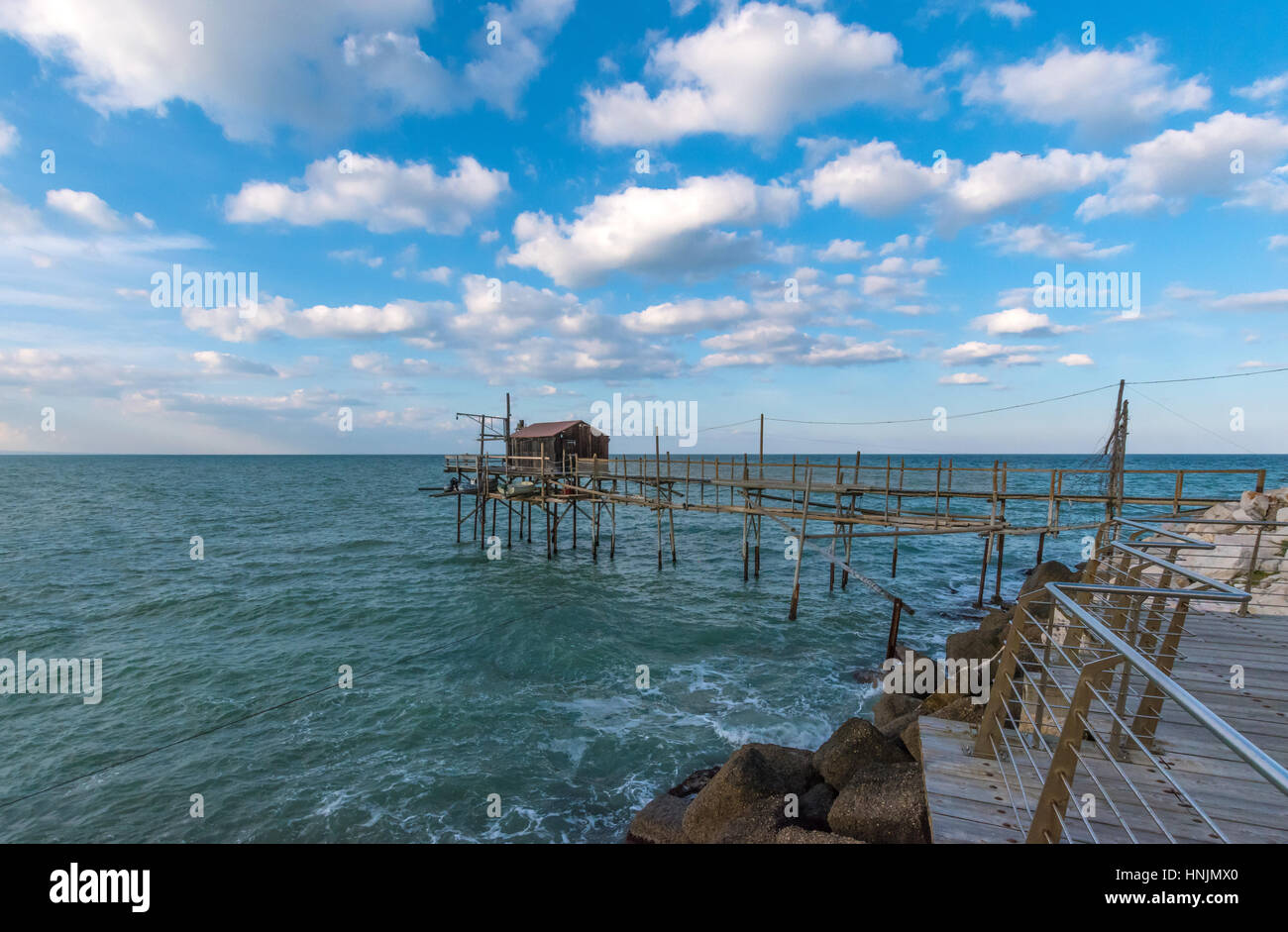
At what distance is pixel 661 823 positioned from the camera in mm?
8461

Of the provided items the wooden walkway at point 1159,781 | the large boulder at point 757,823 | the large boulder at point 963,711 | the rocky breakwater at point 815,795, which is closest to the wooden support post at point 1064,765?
the wooden walkway at point 1159,781

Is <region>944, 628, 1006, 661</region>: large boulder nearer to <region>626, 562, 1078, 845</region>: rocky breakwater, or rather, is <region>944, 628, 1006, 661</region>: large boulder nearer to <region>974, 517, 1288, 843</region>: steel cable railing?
<region>626, 562, 1078, 845</region>: rocky breakwater

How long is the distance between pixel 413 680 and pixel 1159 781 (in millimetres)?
14826

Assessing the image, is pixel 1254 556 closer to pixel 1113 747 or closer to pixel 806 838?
pixel 1113 747

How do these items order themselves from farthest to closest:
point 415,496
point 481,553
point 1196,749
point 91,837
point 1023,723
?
point 415,496 < point 481,553 < point 91,837 < point 1023,723 < point 1196,749

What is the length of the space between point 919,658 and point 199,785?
53.3 ft

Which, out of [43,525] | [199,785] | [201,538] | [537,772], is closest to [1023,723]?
[537,772]

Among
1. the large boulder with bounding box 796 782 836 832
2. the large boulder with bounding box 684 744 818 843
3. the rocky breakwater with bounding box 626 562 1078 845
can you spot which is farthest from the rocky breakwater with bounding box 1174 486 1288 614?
the large boulder with bounding box 684 744 818 843

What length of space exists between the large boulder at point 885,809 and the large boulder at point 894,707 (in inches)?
136

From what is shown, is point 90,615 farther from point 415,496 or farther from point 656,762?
point 415,496

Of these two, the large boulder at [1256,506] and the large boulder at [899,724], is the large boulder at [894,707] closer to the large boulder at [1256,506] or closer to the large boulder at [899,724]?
the large boulder at [899,724]

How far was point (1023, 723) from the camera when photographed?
226 inches

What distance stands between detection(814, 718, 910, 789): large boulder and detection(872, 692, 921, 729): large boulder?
230cm

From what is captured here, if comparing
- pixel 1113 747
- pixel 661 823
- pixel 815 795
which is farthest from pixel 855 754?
pixel 1113 747
